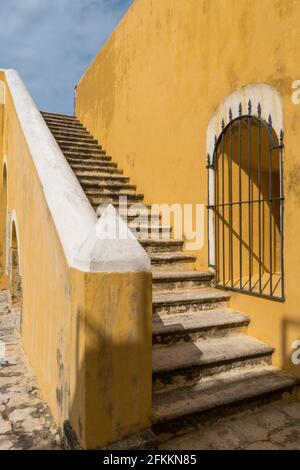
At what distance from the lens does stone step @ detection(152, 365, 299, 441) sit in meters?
2.41

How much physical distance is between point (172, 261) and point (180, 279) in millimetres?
385

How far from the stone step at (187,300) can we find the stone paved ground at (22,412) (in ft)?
4.13

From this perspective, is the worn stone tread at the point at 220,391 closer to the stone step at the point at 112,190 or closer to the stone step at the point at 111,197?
the stone step at the point at 111,197

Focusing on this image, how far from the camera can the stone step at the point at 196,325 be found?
10.3 feet

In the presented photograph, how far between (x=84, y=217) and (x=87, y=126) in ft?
22.6

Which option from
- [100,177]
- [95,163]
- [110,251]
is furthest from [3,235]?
[110,251]

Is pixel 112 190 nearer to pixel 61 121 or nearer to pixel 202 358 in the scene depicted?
pixel 202 358

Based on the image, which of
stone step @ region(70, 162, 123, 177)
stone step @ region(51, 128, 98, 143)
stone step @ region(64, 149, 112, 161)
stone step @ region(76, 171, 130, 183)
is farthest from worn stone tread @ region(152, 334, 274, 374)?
stone step @ region(51, 128, 98, 143)

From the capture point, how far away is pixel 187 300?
3.58 m

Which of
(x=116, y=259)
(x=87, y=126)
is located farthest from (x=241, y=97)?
(x=87, y=126)

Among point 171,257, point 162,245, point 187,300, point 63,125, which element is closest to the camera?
point 187,300

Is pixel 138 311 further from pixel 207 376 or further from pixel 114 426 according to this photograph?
pixel 207 376

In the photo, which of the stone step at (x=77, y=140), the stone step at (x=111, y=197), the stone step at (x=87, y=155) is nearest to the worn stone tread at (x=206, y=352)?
the stone step at (x=111, y=197)

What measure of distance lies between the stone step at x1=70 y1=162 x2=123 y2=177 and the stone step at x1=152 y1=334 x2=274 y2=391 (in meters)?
3.49
